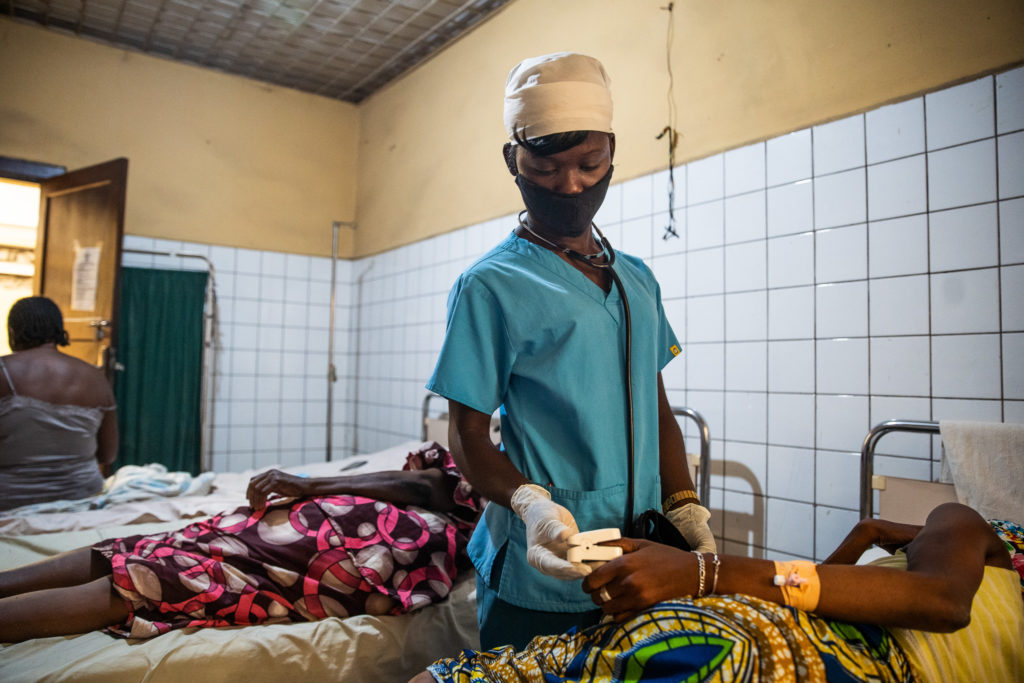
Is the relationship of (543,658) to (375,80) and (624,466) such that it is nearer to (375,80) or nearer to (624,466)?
(624,466)

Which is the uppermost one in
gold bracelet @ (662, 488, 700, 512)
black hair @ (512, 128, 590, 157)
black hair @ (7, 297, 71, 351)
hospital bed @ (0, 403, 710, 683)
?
black hair @ (512, 128, 590, 157)

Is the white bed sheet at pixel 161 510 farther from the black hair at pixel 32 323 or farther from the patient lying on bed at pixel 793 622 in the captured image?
the patient lying on bed at pixel 793 622

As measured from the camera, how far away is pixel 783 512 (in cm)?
226

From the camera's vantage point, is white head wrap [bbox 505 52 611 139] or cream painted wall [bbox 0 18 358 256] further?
cream painted wall [bbox 0 18 358 256]

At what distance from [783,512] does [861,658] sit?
137 centimetres

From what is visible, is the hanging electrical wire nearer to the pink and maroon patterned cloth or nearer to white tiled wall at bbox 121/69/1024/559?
white tiled wall at bbox 121/69/1024/559

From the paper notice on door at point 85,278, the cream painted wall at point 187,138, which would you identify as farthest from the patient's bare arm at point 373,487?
the cream painted wall at point 187,138

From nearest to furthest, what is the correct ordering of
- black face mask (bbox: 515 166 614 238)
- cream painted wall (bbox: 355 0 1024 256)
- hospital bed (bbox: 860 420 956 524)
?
black face mask (bbox: 515 166 614 238)
hospital bed (bbox: 860 420 956 524)
cream painted wall (bbox: 355 0 1024 256)

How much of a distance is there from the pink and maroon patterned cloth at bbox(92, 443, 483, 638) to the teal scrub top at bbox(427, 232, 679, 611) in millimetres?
713

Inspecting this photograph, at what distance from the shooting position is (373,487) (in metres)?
2.01

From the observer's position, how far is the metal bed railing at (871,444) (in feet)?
5.69

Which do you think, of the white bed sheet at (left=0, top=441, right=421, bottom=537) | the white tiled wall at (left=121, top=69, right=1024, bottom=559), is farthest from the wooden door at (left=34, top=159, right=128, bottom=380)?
the white tiled wall at (left=121, top=69, right=1024, bottom=559)

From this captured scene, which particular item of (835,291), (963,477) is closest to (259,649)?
(963,477)

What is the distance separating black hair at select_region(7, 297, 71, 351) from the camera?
2.74m
